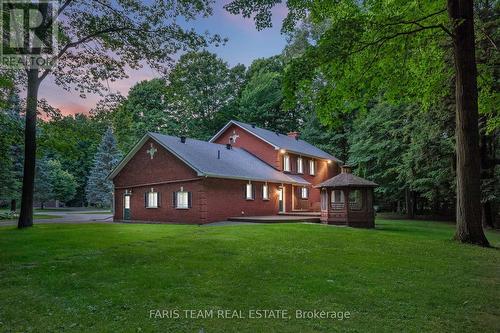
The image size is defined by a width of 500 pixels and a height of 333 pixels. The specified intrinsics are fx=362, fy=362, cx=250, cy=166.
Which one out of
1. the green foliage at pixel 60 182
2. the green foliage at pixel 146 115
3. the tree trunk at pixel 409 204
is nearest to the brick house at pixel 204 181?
the tree trunk at pixel 409 204

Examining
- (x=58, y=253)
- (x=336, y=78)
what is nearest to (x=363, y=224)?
(x=336, y=78)

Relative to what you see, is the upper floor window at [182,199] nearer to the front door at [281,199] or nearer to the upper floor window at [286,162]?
the front door at [281,199]

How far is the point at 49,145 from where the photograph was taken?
20.2 metres

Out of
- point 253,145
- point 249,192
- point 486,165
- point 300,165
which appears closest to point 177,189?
point 249,192

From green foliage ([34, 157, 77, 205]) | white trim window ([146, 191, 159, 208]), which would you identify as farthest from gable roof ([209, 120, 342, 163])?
green foliage ([34, 157, 77, 205])

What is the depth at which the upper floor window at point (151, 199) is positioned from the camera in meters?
25.6

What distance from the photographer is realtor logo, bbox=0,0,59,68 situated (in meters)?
15.3

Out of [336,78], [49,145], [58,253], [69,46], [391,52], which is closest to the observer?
[58,253]

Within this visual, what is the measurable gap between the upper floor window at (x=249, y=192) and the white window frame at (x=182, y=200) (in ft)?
15.3

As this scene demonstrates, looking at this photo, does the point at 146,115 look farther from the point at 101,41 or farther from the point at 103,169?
the point at 101,41

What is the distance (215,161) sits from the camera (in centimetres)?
2572

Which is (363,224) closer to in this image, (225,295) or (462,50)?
(462,50)

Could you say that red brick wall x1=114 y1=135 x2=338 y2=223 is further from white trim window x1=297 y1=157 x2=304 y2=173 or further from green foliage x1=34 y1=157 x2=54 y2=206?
green foliage x1=34 y1=157 x2=54 y2=206

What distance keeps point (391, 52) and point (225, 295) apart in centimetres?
1151
